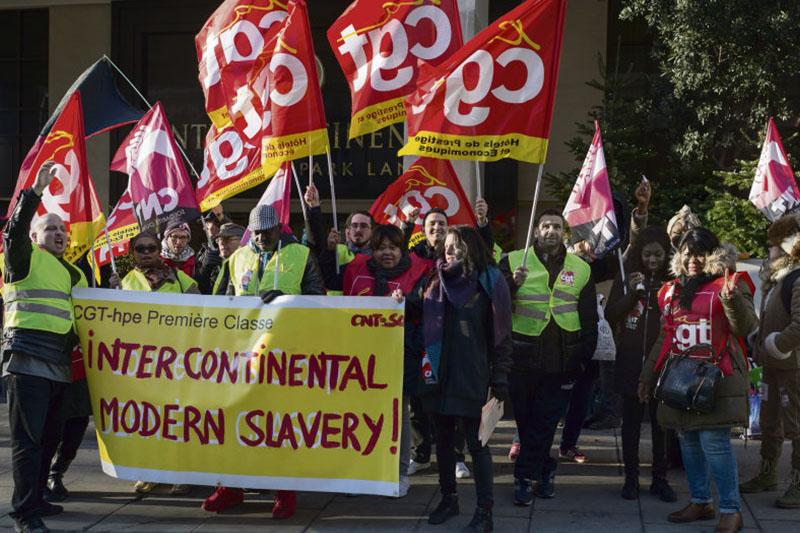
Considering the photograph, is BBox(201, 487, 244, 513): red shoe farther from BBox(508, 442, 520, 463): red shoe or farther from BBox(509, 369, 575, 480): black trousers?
BBox(508, 442, 520, 463): red shoe

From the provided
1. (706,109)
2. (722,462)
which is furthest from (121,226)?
(706,109)

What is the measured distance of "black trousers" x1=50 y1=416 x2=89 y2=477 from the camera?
6.86m

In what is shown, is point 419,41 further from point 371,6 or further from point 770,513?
point 770,513

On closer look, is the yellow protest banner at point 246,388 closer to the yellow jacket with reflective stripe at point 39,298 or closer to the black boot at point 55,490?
the yellow jacket with reflective stripe at point 39,298

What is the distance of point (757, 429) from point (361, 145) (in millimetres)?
7833

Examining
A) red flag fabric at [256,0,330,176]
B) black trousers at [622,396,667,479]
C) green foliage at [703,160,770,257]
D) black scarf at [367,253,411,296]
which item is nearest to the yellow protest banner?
black scarf at [367,253,411,296]

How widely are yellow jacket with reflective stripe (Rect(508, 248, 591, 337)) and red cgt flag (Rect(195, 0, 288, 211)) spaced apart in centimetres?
237

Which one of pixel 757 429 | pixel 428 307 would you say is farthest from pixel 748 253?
pixel 428 307

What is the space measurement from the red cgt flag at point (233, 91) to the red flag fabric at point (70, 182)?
1295 mm

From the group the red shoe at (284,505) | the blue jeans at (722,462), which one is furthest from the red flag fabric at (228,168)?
the blue jeans at (722,462)

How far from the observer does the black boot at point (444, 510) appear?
6086 millimetres

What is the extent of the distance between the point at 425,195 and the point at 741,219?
4.03 meters

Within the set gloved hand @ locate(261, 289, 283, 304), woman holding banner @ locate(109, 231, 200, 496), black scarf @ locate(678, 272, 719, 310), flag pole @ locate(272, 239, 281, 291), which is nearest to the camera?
black scarf @ locate(678, 272, 719, 310)

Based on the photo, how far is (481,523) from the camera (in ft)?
19.2
